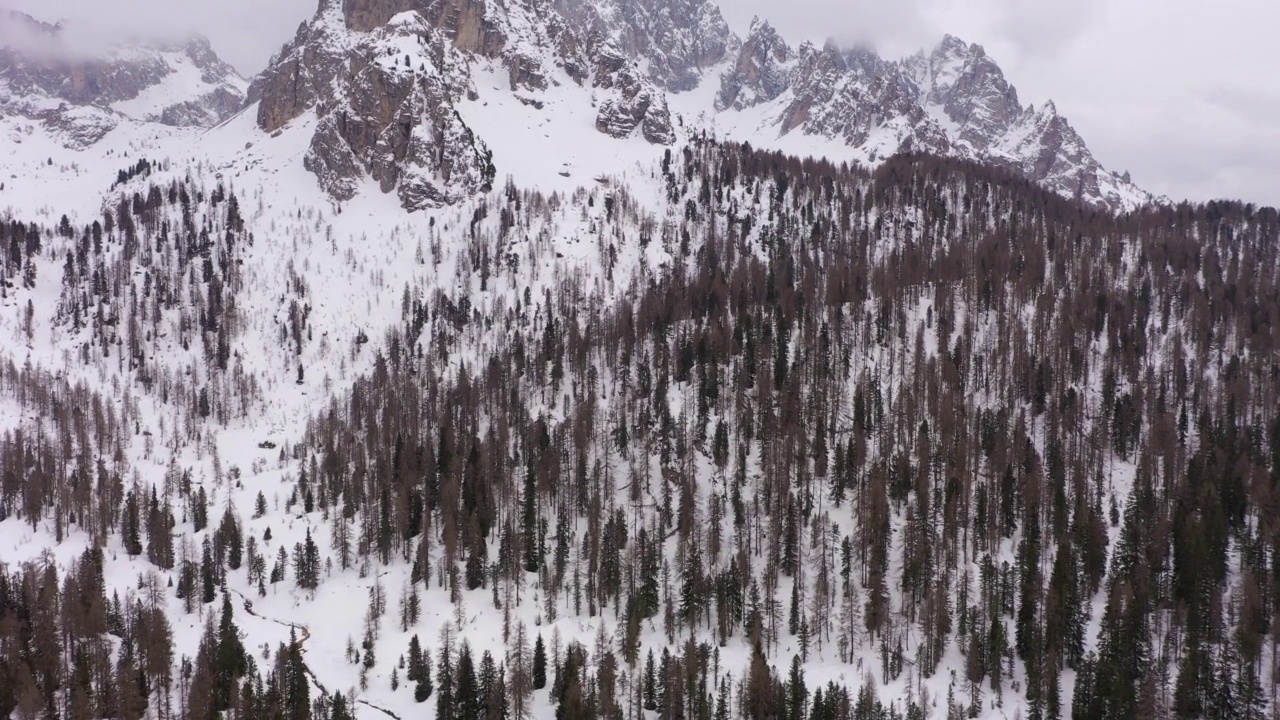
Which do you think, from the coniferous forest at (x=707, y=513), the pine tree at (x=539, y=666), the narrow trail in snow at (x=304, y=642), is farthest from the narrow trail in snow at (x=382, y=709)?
the pine tree at (x=539, y=666)

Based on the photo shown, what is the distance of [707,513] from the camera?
13175 cm

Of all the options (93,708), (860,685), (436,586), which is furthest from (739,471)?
(93,708)

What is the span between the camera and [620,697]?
98000mm

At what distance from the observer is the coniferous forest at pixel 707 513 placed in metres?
95.5

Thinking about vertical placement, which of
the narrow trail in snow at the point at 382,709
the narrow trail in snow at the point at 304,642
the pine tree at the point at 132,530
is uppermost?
the pine tree at the point at 132,530

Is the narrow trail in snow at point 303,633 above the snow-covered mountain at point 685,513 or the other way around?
the other way around

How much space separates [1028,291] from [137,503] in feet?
663

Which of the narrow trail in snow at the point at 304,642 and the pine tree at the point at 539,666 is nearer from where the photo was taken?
the narrow trail in snow at the point at 304,642

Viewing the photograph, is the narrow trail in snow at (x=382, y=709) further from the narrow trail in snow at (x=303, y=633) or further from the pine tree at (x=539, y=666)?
the pine tree at (x=539, y=666)

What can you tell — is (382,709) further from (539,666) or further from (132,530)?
(132,530)

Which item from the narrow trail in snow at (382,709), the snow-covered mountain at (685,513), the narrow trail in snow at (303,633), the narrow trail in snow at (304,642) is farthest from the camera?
the narrow trail in snow at (303,633)

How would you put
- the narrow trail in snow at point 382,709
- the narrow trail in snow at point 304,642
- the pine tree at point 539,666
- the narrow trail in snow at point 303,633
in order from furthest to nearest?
the narrow trail in snow at point 303,633 → the pine tree at point 539,666 → the narrow trail in snow at point 304,642 → the narrow trail in snow at point 382,709

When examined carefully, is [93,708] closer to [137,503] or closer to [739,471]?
[137,503]

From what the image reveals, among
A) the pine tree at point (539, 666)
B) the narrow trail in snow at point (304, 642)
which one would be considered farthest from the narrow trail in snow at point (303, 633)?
the pine tree at point (539, 666)
